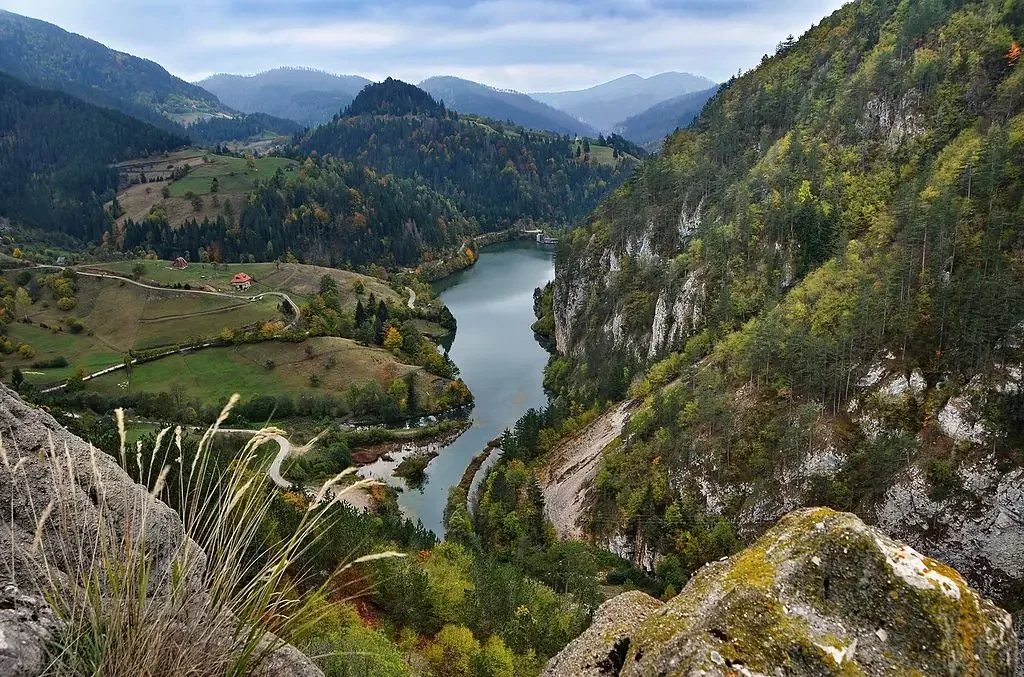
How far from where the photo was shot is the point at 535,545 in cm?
→ 4122

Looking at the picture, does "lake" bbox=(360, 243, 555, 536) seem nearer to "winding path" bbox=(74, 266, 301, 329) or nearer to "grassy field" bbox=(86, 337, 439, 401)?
"grassy field" bbox=(86, 337, 439, 401)

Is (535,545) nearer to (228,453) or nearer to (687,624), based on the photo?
(228,453)

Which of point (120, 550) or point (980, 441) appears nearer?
point (120, 550)

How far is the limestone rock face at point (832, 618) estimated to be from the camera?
18.8 ft

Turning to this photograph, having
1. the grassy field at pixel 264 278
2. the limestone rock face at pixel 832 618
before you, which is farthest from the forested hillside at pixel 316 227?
the limestone rock face at pixel 832 618

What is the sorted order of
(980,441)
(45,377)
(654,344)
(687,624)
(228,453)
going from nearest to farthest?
(687,624), (980,441), (228,453), (654,344), (45,377)

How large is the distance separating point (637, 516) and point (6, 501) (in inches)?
1515

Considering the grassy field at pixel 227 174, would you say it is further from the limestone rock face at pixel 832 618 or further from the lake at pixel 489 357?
the limestone rock face at pixel 832 618

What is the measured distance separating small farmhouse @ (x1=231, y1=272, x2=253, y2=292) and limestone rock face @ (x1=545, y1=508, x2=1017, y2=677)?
10400cm

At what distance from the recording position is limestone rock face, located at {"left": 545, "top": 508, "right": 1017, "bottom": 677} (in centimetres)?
573

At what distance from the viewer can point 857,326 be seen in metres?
36.0

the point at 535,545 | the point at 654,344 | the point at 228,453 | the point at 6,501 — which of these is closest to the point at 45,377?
the point at 228,453

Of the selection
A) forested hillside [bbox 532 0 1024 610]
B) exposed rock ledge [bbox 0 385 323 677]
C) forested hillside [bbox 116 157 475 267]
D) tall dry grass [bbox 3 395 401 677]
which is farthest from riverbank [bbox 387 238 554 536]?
tall dry grass [bbox 3 395 401 677]

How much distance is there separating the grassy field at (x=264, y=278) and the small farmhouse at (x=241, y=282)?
801mm
